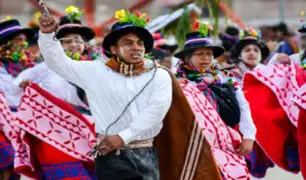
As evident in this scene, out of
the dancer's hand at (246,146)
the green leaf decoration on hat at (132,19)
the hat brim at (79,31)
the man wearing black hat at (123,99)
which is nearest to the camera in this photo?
the man wearing black hat at (123,99)

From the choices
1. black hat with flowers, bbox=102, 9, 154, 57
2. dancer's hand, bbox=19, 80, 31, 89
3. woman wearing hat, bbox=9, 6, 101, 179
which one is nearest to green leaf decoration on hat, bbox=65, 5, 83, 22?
woman wearing hat, bbox=9, 6, 101, 179

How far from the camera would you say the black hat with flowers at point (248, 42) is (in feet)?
30.5

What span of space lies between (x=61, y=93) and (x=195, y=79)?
4.83ft

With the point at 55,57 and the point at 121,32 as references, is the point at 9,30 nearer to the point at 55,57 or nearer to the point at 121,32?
the point at 121,32

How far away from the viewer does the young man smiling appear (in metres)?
5.45

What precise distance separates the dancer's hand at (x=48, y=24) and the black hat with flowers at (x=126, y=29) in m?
0.51

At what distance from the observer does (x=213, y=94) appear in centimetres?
708

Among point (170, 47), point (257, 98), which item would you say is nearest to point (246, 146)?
point (257, 98)

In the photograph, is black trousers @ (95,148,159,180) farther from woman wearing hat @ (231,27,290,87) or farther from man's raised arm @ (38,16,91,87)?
woman wearing hat @ (231,27,290,87)

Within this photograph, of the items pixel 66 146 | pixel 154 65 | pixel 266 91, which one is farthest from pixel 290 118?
pixel 154 65

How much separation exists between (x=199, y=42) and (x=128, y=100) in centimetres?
192

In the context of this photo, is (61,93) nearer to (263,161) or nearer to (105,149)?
(263,161)

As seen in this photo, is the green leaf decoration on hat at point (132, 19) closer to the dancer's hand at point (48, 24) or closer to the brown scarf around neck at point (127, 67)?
the brown scarf around neck at point (127, 67)

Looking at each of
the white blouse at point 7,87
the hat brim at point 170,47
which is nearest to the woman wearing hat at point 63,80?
the white blouse at point 7,87
